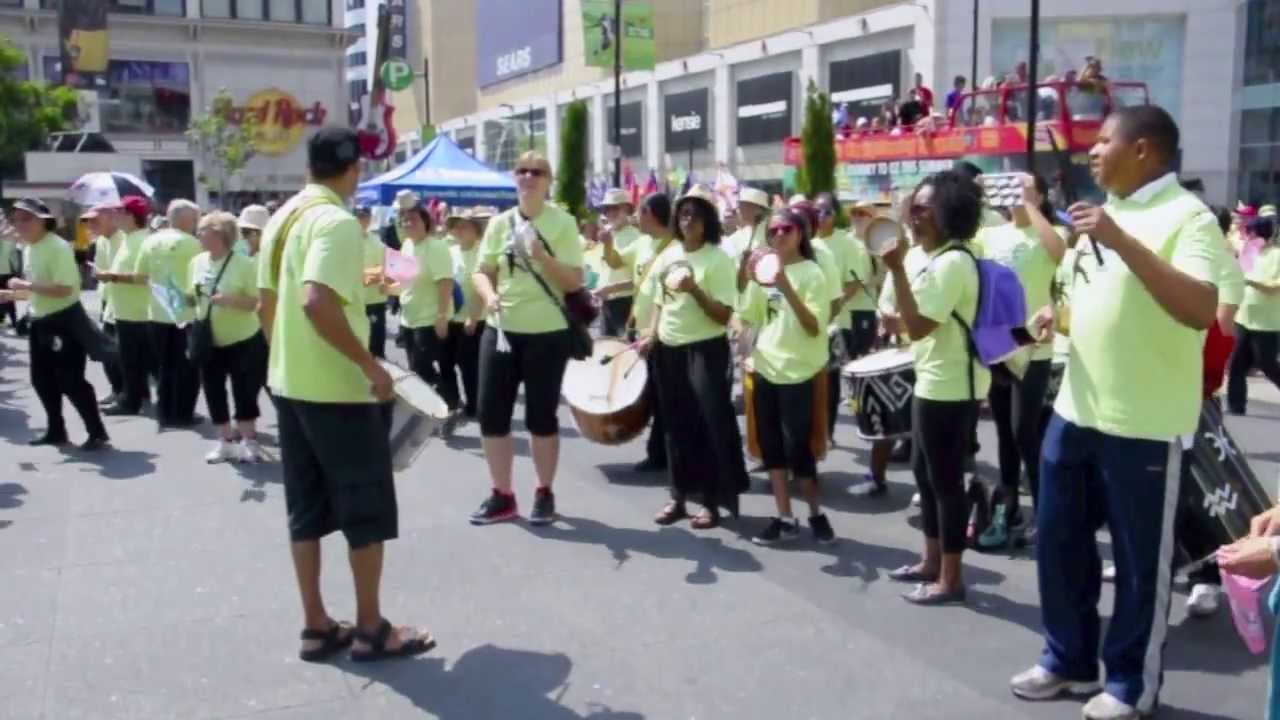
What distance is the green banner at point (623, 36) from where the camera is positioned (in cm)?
3334

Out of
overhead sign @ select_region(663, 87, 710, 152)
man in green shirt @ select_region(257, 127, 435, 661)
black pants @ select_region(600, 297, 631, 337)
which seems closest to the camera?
man in green shirt @ select_region(257, 127, 435, 661)

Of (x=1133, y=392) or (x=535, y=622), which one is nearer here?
(x=1133, y=392)

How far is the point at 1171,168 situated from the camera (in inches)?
156

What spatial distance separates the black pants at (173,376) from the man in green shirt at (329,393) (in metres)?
5.98

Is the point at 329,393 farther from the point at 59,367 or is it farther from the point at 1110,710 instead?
the point at 59,367

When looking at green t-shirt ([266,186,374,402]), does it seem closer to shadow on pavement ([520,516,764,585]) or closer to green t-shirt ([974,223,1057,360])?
shadow on pavement ([520,516,764,585])

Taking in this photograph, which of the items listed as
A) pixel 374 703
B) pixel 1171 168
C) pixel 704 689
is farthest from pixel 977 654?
→ pixel 374 703

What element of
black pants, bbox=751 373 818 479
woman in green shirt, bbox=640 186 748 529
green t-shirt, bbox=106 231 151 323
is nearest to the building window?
green t-shirt, bbox=106 231 151 323

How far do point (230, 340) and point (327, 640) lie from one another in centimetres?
434

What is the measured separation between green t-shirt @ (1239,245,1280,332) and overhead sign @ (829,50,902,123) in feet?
92.5

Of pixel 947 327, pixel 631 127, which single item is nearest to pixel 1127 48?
pixel 631 127

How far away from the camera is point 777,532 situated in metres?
6.32

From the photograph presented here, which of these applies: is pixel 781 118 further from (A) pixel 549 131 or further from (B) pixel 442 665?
(B) pixel 442 665

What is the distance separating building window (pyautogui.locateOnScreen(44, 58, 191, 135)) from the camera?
49094mm
